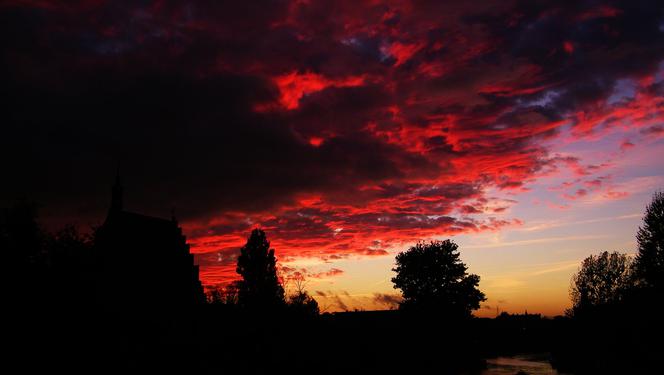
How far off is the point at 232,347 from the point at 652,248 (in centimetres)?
5688

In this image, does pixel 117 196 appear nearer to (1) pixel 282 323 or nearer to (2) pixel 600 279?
(1) pixel 282 323

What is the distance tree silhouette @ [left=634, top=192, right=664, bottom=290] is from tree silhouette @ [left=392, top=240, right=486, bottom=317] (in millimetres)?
26215

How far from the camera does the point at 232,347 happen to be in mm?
35938

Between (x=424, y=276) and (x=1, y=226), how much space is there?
208 ft

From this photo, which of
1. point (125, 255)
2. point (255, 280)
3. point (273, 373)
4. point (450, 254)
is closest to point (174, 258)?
point (125, 255)

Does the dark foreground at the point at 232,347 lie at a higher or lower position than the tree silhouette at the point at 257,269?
lower

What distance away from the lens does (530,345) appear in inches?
5266

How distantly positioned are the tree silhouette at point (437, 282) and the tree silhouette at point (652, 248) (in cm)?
2621

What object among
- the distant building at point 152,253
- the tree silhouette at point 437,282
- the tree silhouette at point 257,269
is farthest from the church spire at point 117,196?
the tree silhouette at point 437,282

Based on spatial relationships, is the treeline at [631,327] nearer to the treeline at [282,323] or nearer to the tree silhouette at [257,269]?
the treeline at [282,323]

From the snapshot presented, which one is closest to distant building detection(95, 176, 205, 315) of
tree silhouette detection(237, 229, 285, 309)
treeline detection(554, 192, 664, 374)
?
tree silhouette detection(237, 229, 285, 309)

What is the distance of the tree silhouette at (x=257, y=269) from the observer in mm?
86062

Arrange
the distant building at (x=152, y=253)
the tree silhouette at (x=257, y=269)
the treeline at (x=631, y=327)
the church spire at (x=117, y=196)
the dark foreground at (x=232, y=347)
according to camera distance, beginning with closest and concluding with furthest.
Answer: the dark foreground at (x=232, y=347) < the treeline at (x=631, y=327) < the distant building at (x=152, y=253) < the church spire at (x=117, y=196) < the tree silhouette at (x=257, y=269)

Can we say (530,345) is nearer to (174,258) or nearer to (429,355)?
(429,355)
